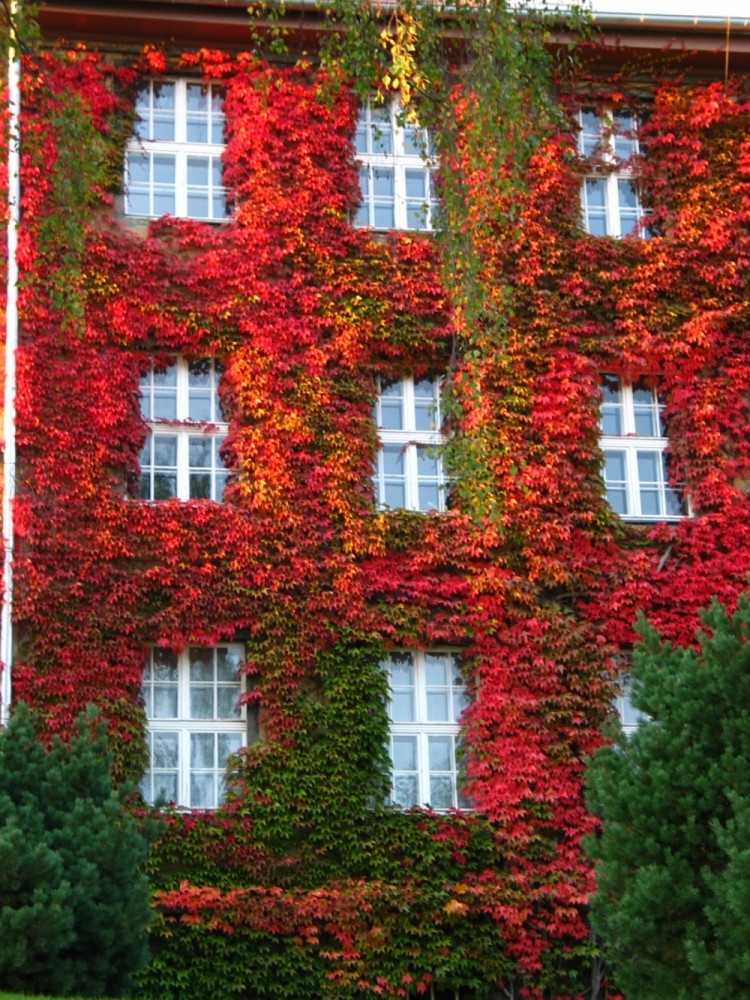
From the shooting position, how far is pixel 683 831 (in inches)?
569

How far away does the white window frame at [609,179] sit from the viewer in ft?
72.1

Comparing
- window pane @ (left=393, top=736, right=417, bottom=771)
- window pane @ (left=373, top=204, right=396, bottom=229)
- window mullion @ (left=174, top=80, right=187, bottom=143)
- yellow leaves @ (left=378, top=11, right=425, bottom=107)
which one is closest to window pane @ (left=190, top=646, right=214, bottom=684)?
window pane @ (left=393, top=736, right=417, bottom=771)

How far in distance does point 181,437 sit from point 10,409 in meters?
1.94

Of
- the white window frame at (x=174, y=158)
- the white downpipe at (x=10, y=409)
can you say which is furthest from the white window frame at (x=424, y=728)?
the white window frame at (x=174, y=158)

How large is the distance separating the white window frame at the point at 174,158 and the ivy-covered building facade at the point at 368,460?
5cm

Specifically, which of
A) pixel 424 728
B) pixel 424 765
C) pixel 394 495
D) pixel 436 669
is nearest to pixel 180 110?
pixel 394 495

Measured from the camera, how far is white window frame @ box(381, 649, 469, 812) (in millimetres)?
19297

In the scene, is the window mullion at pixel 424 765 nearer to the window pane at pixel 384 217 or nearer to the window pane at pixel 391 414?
the window pane at pixel 391 414

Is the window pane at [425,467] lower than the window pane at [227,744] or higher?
higher

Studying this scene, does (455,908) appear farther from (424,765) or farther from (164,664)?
(164,664)

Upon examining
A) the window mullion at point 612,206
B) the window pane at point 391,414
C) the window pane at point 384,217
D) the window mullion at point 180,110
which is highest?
the window mullion at point 180,110

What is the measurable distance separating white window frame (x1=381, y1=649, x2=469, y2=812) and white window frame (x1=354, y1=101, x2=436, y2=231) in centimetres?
526

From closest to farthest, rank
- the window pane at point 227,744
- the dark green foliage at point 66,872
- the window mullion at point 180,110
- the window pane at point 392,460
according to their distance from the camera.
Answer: the dark green foliage at point 66,872 < the window pane at point 227,744 < the window pane at point 392,460 < the window mullion at point 180,110

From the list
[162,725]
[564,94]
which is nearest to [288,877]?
[162,725]
